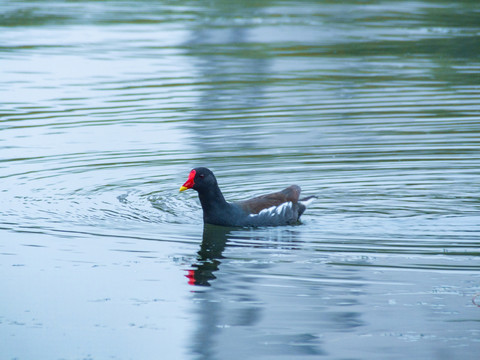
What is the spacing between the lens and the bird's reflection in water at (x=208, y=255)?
30.1 ft

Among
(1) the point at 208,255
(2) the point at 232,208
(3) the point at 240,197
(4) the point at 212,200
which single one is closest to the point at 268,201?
(2) the point at 232,208

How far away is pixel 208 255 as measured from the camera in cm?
997

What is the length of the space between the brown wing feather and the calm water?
0.83ft

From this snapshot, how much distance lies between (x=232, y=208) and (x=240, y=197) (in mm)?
1459

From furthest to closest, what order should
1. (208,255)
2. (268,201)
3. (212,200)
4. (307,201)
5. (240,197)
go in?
(240,197)
(307,201)
(268,201)
(212,200)
(208,255)

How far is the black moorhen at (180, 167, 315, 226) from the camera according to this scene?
11.1 m

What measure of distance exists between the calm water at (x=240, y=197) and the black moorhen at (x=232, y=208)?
4.8 inches

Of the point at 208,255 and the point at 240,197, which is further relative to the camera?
the point at 240,197

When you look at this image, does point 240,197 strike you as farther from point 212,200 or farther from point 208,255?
point 208,255

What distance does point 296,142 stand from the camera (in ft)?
51.0

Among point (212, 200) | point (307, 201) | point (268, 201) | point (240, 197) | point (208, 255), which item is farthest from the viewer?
point (240, 197)

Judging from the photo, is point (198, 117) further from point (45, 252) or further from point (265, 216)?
point (45, 252)

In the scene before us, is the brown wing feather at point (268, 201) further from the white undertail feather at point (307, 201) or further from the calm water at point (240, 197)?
the calm water at point (240, 197)

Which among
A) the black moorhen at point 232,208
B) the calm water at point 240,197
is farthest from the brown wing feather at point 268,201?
the calm water at point 240,197
